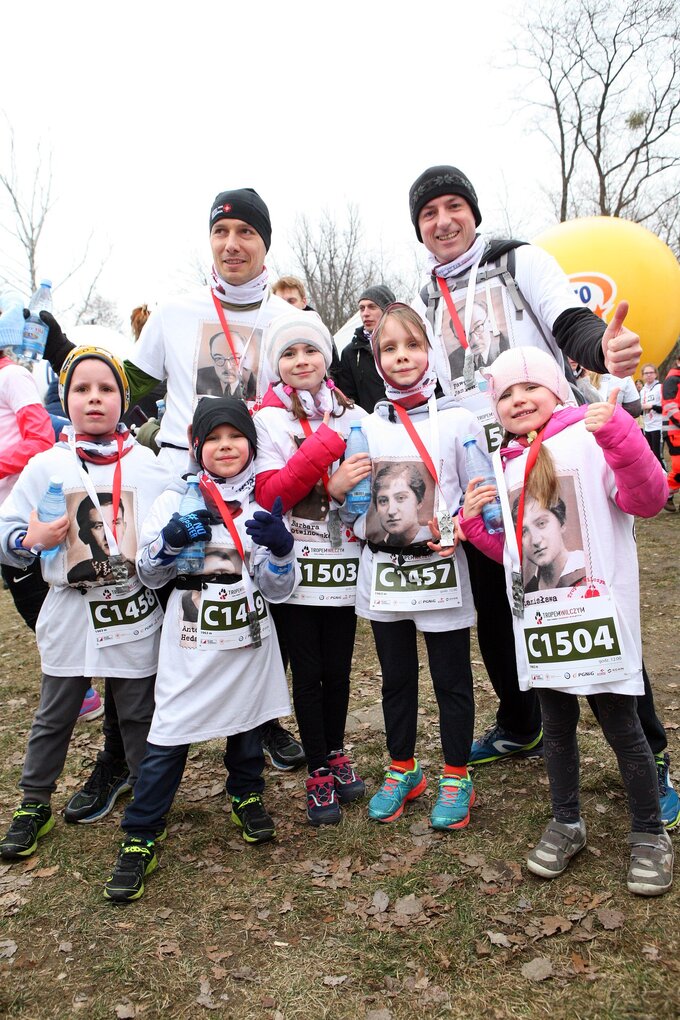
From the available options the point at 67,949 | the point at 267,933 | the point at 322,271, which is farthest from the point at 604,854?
the point at 322,271

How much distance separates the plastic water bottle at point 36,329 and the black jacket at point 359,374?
2.42m

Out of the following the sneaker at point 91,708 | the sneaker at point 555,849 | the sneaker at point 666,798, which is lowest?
the sneaker at point 91,708

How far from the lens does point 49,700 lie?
329cm

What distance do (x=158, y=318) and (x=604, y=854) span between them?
3019mm

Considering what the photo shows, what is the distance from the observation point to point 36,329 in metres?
4.59

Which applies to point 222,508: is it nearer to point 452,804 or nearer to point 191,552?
point 191,552

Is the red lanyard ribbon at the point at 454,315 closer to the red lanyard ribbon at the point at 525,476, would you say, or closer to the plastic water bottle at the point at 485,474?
the plastic water bottle at the point at 485,474

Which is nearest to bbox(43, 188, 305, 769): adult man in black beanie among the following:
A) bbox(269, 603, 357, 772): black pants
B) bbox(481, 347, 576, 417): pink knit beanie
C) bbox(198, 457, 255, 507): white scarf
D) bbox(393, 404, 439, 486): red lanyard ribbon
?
bbox(198, 457, 255, 507): white scarf

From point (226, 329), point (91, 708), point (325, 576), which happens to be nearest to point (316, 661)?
point (325, 576)

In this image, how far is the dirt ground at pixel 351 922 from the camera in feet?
7.41

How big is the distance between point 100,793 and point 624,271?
290 inches

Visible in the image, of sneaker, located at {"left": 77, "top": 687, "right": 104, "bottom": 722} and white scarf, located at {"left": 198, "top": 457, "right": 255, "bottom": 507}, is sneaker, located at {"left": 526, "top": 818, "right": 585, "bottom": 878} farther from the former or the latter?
sneaker, located at {"left": 77, "top": 687, "right": 104, "bottom": 722}


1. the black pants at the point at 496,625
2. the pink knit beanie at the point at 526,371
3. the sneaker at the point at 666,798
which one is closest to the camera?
the pink knit beanie at the point at 526,371

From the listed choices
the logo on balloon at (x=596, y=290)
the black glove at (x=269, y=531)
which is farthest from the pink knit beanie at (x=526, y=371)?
the logo on balloon at (x=596, y=290)
